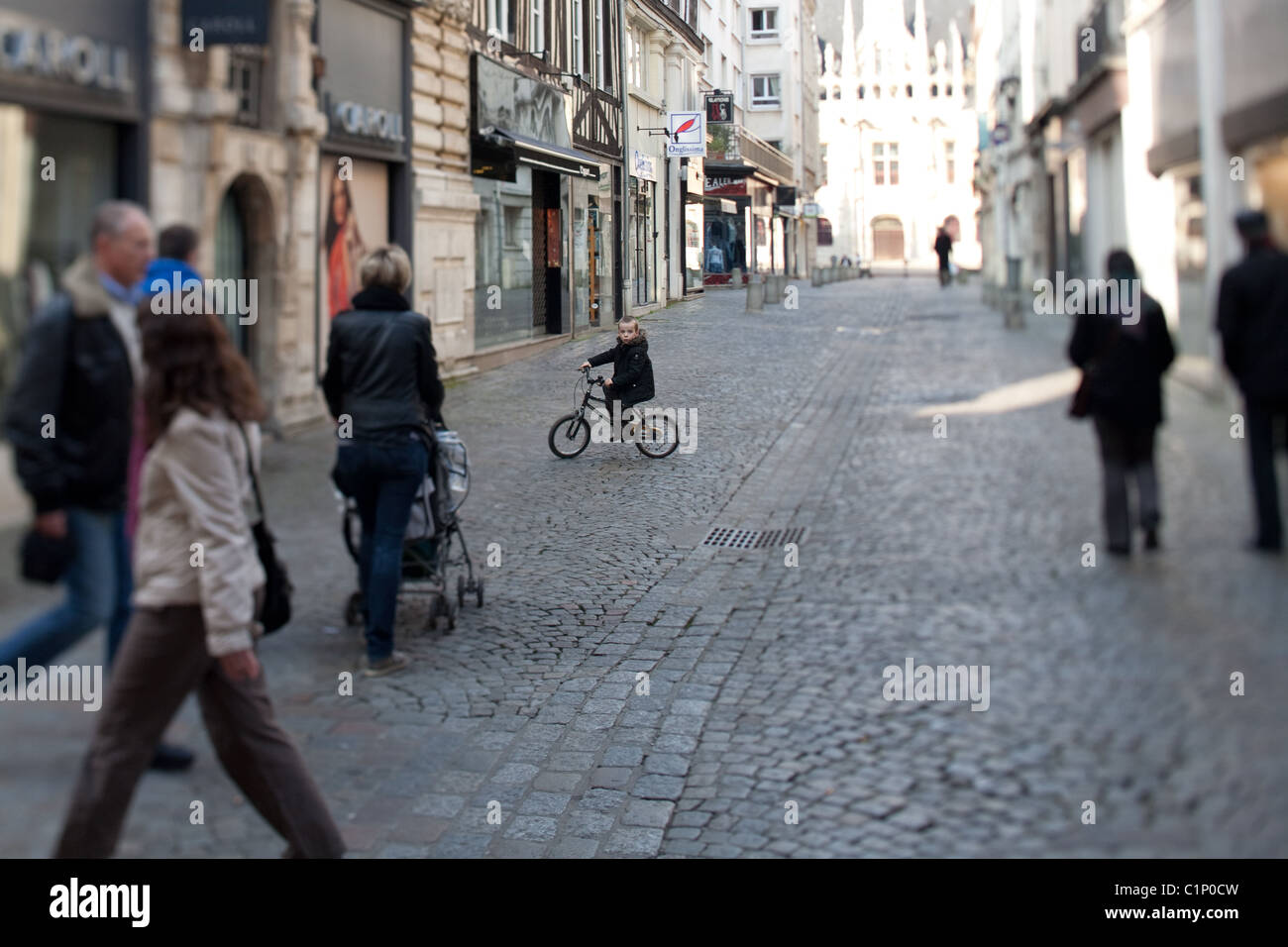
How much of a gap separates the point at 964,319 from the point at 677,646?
2.98 m

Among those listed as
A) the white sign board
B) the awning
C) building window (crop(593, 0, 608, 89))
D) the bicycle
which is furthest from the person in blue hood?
building window (crop(593, 0, 608, 89))

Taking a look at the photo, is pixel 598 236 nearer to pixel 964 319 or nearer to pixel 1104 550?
pixel 964 319

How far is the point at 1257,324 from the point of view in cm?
103

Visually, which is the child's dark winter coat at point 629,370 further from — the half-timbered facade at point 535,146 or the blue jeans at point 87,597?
the blue jeans at point 87,597

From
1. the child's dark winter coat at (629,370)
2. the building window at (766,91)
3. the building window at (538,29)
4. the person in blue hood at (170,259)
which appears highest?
the building window at (538,29)

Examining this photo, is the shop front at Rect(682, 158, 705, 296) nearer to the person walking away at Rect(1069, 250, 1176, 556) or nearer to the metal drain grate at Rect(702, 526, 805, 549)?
the metal drain grate at Rect(702, 526, 805, 549)

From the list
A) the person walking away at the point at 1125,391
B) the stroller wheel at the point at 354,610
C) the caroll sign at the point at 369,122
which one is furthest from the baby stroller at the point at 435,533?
the person walking away at the point at 1125,391

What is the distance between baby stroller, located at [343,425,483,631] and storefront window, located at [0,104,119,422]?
199cm

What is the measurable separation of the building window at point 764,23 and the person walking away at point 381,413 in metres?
1.02

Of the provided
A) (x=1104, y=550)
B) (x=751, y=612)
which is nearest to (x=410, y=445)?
(x=751, y=612)

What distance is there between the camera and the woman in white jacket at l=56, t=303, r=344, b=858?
2203 mm

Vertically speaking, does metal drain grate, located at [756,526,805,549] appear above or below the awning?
below

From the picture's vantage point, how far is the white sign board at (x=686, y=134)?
14.8 ft

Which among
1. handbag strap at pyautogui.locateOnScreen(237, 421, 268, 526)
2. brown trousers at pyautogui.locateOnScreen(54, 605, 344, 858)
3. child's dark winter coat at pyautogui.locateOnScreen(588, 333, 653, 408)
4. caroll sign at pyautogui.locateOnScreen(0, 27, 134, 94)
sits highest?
caroll sign at pyautogui.locateOnScreen(0, 27, 134, 94)
